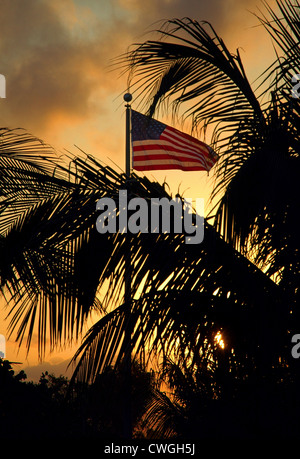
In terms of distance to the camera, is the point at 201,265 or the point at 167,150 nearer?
the point at 201,265

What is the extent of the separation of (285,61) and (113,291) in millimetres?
1955

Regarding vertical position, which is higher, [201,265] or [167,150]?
[167,150]

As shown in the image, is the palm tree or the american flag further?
the american flag

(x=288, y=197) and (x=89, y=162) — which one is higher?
(x=89, y=162)

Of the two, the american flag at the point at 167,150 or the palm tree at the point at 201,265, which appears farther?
the american flag at the point at 167,150

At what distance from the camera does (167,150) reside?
1048cm

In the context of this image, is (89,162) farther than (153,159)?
No

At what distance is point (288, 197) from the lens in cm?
342

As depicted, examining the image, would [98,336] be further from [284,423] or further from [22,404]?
[22,404]

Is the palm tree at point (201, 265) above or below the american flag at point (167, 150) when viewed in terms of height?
below

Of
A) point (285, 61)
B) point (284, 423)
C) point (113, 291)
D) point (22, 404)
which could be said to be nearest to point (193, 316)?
point (113, 291)

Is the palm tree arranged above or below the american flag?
below

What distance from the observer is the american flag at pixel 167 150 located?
10.2 meters

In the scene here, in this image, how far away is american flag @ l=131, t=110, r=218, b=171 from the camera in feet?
33.6
